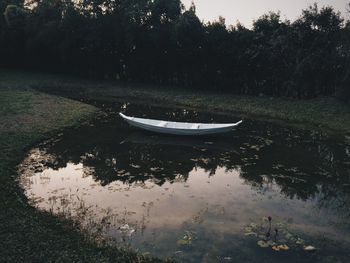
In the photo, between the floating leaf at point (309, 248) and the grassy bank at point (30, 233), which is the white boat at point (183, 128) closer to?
the grassy bank at point (30, 233)

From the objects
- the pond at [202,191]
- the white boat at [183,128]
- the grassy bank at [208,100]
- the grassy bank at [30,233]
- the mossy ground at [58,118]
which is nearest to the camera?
the grassy bank at [30,233]

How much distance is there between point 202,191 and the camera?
493 inches

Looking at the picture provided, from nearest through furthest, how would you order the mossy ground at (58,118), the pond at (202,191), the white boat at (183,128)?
the mossy ground at (58,118)
the pond at (202,191)
the white boat at (183,128)

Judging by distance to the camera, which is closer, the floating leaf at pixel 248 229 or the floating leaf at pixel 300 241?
the floating leaf at pixel 300 241

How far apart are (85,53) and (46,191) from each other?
32.0 metres

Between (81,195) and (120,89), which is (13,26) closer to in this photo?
(120,89)

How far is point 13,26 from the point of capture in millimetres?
40469

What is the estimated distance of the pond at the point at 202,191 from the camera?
9.01m

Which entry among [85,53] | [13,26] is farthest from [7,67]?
[85,53]

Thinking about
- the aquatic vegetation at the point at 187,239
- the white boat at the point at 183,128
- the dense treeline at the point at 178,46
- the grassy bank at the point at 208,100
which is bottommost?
the aquatic vegetation at the point at 187,239

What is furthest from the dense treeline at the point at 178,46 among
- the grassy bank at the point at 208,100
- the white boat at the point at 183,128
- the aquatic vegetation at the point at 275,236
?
the aquatic vegetation at the point at 275,236

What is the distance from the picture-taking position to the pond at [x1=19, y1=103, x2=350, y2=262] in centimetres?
901

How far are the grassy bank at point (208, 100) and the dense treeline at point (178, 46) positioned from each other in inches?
113

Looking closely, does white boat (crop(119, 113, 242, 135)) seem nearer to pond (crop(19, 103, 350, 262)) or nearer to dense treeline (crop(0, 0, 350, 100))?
pond (crop(19, 103, 350, 262))
